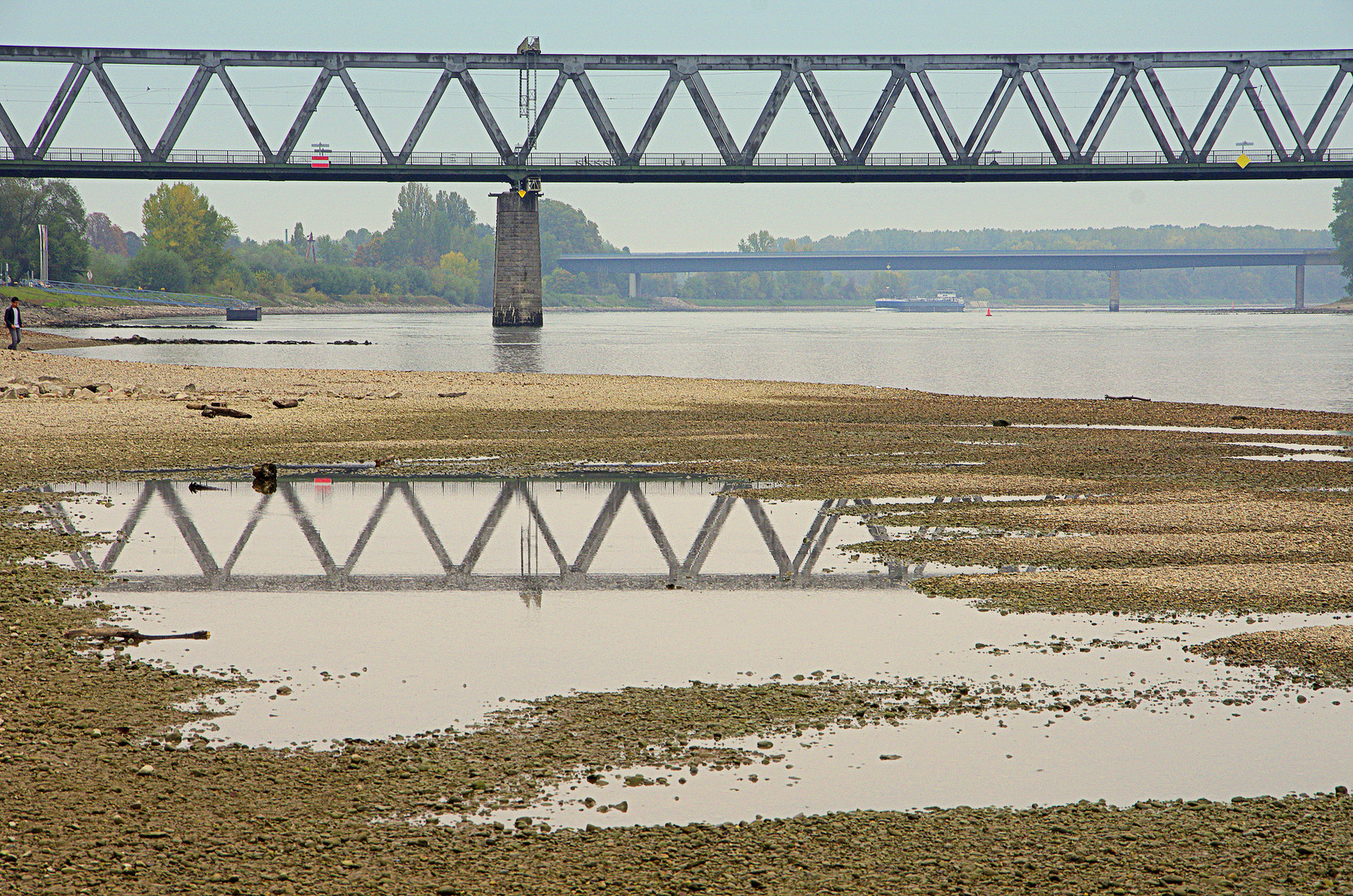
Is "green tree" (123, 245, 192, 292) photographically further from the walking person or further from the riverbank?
the riverbank

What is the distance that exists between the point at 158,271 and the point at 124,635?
490 ft

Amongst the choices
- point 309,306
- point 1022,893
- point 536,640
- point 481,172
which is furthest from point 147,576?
point 309,306

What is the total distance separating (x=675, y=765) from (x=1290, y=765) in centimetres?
271

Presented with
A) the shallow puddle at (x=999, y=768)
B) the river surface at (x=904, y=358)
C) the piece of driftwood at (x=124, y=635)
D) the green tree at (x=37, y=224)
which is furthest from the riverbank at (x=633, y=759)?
the green tree at (x=37, y=224)

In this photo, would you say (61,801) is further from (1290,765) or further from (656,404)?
(656,404)

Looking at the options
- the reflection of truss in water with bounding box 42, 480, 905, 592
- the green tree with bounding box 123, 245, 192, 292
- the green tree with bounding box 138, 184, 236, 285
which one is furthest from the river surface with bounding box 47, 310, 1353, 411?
the green tree with bounding box 138, 184, 236, 285

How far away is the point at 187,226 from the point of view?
15562 centimetres

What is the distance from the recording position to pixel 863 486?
49.6 ft

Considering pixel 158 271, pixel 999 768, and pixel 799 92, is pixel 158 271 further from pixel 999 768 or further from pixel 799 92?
pixel 999 768

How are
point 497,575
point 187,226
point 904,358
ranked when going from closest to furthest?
1. point 497,575
2. point 904,358
3. point 187,226

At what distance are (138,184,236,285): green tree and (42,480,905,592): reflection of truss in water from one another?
15278 centimetres

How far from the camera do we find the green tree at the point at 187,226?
155625mm

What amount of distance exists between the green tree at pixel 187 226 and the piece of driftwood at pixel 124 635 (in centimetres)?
15684

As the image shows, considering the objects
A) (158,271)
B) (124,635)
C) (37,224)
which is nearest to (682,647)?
(124,635)
